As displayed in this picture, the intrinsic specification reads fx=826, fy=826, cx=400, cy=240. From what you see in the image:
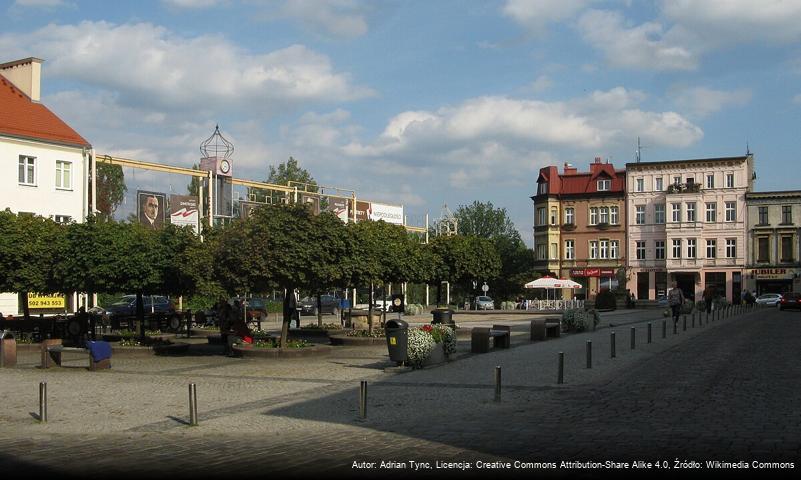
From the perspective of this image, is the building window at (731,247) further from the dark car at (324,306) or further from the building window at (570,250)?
the dark car at (324,306)

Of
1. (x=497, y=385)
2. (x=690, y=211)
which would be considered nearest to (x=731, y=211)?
(x=690, y=211)

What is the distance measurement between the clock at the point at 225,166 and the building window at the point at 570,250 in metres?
44.7

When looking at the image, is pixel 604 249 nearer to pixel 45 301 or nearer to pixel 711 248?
pixel 711 248

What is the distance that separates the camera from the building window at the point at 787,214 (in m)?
77.5

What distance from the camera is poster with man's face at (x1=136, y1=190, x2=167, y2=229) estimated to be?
160 ft

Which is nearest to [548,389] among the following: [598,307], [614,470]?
[614,470]

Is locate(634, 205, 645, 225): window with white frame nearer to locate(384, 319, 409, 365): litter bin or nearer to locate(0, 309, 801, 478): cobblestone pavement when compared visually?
locate(0, 309, 801, 478): cobblestone pavement

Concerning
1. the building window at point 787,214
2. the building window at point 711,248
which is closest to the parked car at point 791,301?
the building window at point 787,214

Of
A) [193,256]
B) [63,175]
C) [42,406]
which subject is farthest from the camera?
[63,175]

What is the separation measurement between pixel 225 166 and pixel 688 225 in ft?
158

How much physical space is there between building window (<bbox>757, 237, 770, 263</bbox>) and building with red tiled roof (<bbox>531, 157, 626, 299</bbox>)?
12.9 m

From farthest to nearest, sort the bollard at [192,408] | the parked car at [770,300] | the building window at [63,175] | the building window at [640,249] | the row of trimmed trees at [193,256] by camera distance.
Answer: the building window at [640,249] → the parked car at [770,300] → the building window at [63,175] → the row of trimmed trees at [193,256] → the bollard at [192,408]

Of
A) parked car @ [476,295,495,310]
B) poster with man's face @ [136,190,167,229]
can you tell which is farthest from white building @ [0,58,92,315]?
parked car @ [476,295,495,310]

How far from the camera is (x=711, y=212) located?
8106 centimetres
